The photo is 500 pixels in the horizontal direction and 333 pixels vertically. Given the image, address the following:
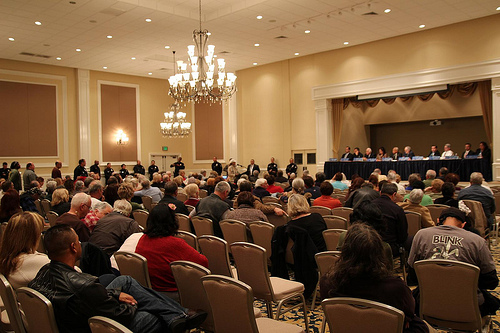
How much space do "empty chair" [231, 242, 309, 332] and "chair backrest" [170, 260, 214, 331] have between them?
0.65m

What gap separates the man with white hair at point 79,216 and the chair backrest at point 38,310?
6.05ft

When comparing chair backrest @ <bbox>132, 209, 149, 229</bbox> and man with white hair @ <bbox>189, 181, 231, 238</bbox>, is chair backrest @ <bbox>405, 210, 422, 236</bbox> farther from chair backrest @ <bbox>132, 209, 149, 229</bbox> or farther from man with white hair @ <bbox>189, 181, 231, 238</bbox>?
chair backrest @ <bbox>132, 209, 149, 229</bbox>

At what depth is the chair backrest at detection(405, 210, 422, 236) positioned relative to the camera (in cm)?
515

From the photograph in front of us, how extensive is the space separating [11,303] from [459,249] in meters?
3.13

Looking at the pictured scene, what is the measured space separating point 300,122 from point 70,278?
15.6 metres


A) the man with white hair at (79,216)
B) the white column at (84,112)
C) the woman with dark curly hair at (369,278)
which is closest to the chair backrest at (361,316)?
the woman with dark curly hair at (369,278)

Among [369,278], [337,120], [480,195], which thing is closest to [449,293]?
[369,278]

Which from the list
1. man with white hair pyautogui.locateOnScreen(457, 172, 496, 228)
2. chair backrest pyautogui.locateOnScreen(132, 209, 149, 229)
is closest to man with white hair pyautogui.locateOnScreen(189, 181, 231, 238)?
chair backrest pyautogui.locateOnScreen(132, 209, 149, 229)

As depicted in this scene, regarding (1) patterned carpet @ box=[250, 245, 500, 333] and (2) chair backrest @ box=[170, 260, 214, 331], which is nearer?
(2) chair backrest @ box=[170, 260, 214, 331]

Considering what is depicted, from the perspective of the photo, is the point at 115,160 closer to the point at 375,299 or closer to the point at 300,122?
the point at 300,122

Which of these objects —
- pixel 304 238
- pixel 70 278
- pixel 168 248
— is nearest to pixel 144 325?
pixel 70 278

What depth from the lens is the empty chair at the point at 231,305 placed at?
8.01 ft

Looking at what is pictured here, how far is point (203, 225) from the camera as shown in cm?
541

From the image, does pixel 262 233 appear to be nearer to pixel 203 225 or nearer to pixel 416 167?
pixel 203 225
